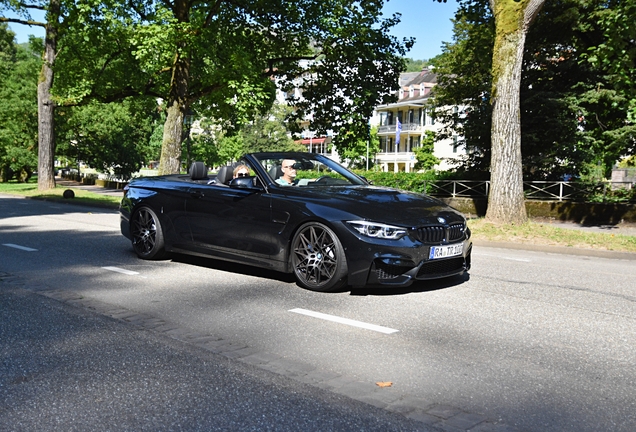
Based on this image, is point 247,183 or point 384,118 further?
point 384,118

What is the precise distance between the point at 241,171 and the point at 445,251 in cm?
278

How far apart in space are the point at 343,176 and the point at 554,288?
2.86m

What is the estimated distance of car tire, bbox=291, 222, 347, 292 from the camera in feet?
22.7

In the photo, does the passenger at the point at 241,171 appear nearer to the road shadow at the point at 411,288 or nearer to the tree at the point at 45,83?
the road shadow at the point at 411,288

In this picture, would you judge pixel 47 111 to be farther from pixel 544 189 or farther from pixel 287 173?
pixel 287 173

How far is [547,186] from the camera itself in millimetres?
24328

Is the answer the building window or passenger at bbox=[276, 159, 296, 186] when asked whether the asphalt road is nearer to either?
passenger at bbox=[276, 159, 296, 186]

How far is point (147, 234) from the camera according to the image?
9.45 m

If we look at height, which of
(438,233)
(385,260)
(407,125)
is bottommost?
(385,260)

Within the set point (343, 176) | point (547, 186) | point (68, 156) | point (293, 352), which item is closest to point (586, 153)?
point (547, 186)

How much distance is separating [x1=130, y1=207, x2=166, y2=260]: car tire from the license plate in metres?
4.01

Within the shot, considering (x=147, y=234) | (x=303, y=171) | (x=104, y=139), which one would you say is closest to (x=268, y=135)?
(x=104, y=139)

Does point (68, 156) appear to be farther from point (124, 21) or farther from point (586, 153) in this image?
point (586, 153)

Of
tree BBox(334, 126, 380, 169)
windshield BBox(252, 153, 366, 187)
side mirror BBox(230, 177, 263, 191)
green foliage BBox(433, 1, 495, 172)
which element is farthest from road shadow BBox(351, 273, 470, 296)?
tree BBox(334, 126, 380, 169)
